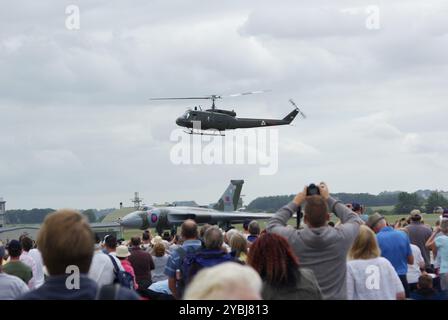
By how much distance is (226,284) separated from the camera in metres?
3.82

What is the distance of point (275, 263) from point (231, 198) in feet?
179

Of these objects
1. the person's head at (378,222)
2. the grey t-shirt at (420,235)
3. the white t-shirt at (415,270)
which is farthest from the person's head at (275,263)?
the grey t-shirt at (420,235)

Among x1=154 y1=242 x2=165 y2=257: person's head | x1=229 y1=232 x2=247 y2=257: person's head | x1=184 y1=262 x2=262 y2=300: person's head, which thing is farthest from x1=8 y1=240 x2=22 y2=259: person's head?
x1=184 y1=262 x2=262 y2=300: person's head

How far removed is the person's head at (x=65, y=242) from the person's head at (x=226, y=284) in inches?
29.2

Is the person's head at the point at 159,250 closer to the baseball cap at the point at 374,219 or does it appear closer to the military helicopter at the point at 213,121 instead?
the baseball cap at the point at 374,219

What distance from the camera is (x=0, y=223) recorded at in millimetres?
82812

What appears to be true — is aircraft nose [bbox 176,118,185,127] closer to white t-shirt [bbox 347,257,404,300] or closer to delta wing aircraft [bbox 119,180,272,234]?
delta wing aircraft [bbox 119,180,272,234]

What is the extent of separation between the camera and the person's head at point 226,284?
3.82 m

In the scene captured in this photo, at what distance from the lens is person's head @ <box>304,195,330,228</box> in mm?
7148

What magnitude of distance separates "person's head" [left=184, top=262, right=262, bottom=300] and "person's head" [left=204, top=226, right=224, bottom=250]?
481 centimetres

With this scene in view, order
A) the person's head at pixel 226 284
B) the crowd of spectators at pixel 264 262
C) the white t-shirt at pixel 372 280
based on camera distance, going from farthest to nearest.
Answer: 1. the white t-shirt at pixel 372 280
2. the crowd of spectators at pixel 264 262
3. the person's head at pixel 226 284

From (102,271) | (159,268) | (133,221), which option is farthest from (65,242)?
(133,221)

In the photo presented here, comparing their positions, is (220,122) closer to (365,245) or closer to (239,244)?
(239,244)
